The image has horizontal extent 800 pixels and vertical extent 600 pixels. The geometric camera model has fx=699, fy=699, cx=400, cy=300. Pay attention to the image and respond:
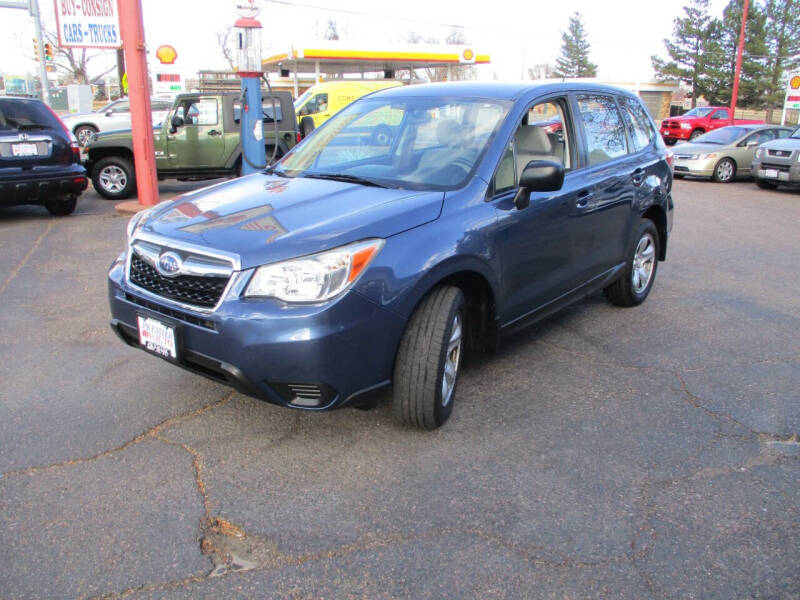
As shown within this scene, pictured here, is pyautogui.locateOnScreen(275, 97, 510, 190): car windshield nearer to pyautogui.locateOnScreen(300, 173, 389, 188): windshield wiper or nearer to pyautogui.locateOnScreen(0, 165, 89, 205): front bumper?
pyautogui.locateOnScreen(300, 173, 389, 188): windshield wiper

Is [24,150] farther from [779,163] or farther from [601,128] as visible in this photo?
[779,163]

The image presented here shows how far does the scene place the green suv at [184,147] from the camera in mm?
11633

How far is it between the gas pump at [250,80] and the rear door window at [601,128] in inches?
200

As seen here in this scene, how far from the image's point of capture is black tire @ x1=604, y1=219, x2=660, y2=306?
18.1 ft

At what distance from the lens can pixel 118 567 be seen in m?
2.57

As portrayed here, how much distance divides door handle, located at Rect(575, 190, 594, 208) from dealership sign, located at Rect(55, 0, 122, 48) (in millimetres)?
12631

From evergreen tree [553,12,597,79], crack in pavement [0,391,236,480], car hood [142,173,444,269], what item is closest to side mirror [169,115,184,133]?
car hood [142,173,444,269]

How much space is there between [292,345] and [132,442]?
1.15 meters

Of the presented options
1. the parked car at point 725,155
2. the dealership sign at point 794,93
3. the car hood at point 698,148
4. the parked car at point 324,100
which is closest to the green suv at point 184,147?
the parked car at point 324,100

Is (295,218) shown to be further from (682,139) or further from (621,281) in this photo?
(682,139)

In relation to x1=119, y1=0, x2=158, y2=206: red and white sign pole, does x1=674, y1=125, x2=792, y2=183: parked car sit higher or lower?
lower

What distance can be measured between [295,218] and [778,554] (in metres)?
2.49

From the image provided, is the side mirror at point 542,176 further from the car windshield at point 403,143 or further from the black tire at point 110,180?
the black tire at point 110,180

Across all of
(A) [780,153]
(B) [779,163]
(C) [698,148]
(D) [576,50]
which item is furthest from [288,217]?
(D) [576,50]
